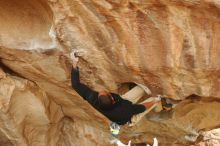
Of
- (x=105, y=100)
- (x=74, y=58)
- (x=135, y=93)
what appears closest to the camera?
(x=105, y=100)

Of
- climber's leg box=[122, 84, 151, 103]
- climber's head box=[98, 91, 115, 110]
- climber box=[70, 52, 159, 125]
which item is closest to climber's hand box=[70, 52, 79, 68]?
climber box=[70, 52, 159, 125]

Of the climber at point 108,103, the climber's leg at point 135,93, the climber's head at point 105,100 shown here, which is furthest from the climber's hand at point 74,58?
the climber's leg at point 135,93

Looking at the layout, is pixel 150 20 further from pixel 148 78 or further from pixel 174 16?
pixel 148 78

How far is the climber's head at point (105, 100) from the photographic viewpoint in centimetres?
334

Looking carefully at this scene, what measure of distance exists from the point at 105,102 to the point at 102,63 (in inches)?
18.0

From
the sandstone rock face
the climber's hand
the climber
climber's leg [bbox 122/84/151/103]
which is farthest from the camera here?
climber's leg [bbox 122/84/151/103]

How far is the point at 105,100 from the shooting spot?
3361 millimetres

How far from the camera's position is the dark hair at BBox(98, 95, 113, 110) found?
3352 millimetres

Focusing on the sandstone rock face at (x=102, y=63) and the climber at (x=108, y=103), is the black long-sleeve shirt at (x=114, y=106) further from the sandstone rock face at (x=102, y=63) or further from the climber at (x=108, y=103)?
the sandstone rock face at (x=102, y=63)

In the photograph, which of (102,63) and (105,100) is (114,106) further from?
(102,63)

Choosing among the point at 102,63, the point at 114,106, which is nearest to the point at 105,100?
the point at 114,106

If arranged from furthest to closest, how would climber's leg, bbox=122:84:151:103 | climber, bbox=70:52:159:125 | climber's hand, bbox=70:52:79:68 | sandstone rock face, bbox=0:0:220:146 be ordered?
1. climber's leg, bbox=122:84:151:103
2. climber's hand, bbox=70:52:79:68
3. climber, bbox=70:52:159:125
4. sandstone rock face, bbox=0:0:220:146

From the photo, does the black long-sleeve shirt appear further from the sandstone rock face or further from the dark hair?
the sandstone rock face

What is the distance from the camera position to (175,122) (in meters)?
4.39
